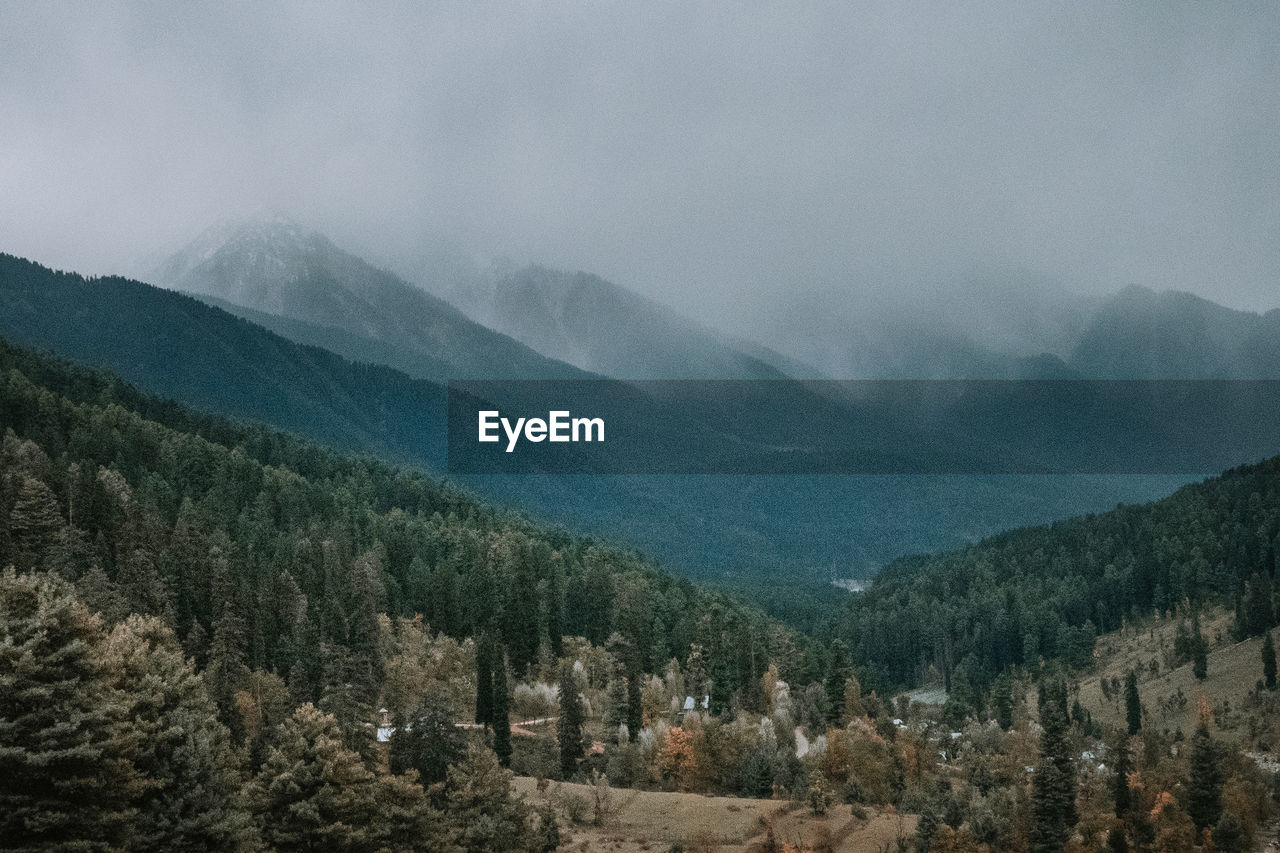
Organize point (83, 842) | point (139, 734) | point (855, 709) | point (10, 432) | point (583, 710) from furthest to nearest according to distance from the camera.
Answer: point (10, 432) < point (855, 709) < point (583, 710) < point (139, 734) < point (83, 842)

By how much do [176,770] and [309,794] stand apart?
31.2 ft

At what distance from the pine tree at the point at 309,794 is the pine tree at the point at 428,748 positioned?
15.7 m

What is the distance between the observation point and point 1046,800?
292 ft

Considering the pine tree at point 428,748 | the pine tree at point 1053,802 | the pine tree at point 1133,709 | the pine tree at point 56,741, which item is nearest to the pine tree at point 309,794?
the pine tree at point 56,741

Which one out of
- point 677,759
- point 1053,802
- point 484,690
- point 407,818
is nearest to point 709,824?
point 677,759

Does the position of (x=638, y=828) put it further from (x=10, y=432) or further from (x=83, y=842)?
(x=10, y=432)

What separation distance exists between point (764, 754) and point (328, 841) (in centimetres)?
5782

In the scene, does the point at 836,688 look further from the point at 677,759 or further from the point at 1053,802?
the point at 1053,802

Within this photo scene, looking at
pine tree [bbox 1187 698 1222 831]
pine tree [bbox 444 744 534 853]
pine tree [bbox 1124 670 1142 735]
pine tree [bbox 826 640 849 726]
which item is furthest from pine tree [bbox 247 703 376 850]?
pine tree [bbox 1124 670 1142 735]

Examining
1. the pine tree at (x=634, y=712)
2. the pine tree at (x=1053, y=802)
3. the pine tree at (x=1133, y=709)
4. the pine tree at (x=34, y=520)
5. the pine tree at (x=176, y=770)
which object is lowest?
the pine tree at (x=1133, y=709)

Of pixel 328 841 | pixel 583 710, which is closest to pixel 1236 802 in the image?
pixel 583 710

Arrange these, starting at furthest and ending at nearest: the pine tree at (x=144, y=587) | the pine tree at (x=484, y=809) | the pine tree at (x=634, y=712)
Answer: the pine tree at (x=634, y=712) < the pine tree at (x=144, y=587) < the pine tree at (x=484, y=809)

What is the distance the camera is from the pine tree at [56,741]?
4366cm

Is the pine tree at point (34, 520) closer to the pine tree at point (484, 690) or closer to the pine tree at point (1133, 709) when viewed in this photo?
the pine tree at point (484, 690)
